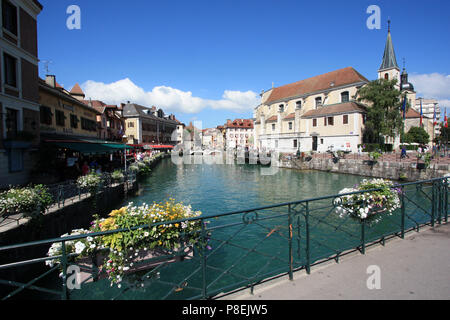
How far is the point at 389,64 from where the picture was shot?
46.8 meters

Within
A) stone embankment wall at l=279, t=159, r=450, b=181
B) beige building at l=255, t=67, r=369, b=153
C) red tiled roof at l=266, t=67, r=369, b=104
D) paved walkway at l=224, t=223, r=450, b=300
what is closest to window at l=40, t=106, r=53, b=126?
paved walkway at l=224, t=223, r=450, b=300

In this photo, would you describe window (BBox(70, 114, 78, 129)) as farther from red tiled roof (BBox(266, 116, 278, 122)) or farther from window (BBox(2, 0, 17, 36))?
red tiled roof (BBox(266, 116, 278, 122))

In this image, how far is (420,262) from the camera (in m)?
4.11

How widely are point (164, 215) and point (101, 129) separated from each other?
35192mm

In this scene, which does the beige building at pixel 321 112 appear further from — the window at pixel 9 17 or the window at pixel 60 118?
the window at pixel 9 17

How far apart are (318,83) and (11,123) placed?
52.1 metres

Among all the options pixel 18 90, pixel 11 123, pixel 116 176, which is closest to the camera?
pixel 11 123

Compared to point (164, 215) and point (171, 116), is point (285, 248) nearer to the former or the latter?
point (164, 215)

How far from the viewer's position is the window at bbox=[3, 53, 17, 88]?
12195 mm

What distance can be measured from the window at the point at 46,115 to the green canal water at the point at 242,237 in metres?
8.83

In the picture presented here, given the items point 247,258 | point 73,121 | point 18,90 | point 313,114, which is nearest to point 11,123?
point 18,90

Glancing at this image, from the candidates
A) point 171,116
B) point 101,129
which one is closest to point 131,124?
point 101,129

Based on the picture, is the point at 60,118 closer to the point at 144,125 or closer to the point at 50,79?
the point at 50,79

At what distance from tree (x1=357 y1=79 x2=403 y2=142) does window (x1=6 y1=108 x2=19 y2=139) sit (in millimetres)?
40119
